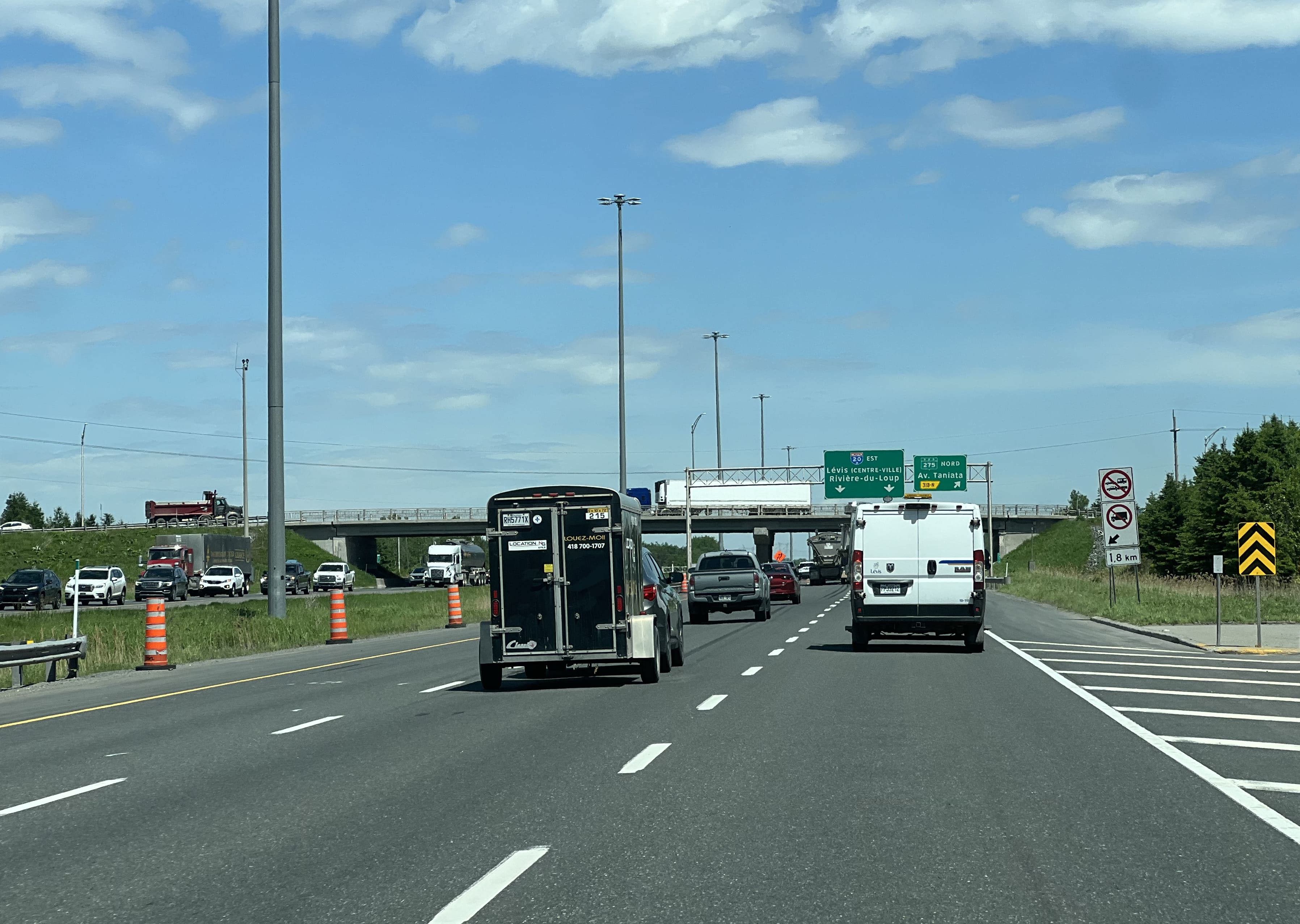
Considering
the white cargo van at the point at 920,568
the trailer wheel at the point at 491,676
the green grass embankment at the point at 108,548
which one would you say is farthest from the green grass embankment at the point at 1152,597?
the green grass embankment at the point at 108,548

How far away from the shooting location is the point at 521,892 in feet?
22.1

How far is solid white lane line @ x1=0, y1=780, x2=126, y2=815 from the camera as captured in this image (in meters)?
9.71

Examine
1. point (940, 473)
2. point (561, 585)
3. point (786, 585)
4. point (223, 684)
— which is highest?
point (940, 473)

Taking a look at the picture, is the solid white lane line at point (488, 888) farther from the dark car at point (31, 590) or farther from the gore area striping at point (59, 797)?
the dark car at point (31, 590)

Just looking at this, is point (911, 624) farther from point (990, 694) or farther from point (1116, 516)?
point (1116, 516)

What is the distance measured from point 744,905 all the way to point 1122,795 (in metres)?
3.90

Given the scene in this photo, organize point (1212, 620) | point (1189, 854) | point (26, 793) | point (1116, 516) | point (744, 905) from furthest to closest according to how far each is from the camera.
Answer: point (1116, 516) → point (1212, 620) → point (26, 793) → point (1189, 854) → point (744, 905)

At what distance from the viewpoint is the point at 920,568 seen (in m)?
23.3

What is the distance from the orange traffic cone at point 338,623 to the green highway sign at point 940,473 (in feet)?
140

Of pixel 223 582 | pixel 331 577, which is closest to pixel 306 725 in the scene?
pixel 223 582

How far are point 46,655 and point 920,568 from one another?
42.1ft

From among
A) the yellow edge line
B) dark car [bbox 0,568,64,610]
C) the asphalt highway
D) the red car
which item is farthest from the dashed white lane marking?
dark car [bbox 0,568,64,610]

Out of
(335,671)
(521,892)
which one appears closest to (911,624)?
(335,671)

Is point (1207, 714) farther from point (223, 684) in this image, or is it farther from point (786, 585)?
point (786, 585)
